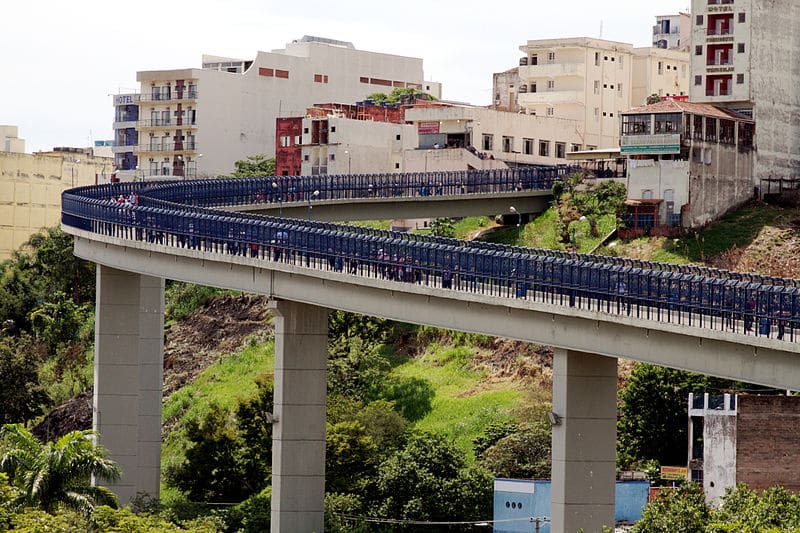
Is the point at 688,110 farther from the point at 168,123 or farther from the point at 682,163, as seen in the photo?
the point at 168,123

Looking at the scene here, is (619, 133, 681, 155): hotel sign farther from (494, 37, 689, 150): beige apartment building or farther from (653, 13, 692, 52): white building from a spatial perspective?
(653, 13, 692, 52): white building

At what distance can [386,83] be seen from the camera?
126438 mm

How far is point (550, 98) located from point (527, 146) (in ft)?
25.1

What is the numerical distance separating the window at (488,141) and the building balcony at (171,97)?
24867 millimetres

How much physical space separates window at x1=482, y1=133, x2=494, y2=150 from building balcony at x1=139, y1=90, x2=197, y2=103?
2487 cm

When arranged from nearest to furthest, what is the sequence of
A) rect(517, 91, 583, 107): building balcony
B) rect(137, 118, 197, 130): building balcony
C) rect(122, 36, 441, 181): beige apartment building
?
1. rect(517, 91, 583, 107): building balcony
2. rect(122, 36, 441, 181): beige apartment building
3. rect(137, 118, 197, 130): building balcony

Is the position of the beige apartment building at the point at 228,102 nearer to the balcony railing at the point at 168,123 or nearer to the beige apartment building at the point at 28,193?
the balcony railing at the point at 168,123

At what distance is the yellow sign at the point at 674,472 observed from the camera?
205 feet

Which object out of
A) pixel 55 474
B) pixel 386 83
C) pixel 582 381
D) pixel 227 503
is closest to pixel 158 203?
pixel 227 503

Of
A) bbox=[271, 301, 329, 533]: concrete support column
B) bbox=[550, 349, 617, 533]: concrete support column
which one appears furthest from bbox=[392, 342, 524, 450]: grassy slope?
bbox=[550, 349, 617, 533]: concrete support column

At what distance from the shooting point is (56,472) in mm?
51344

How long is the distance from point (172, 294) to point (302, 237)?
4185 centimetres

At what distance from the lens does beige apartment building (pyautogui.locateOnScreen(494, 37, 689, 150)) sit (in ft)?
354

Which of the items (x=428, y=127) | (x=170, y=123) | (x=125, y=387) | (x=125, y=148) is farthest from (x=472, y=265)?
(x=125, y=148)
